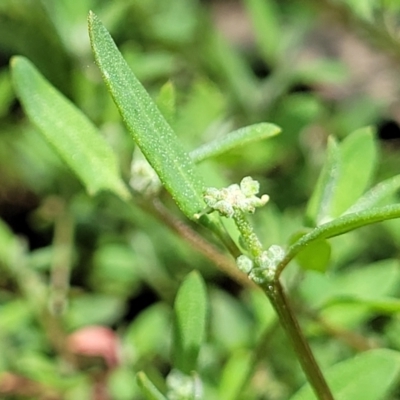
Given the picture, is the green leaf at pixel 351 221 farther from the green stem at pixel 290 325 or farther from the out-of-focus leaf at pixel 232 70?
the out-of-focus leaf at pixel 232 70

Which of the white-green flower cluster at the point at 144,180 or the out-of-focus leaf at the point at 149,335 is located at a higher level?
the white-green flower cluster at the point at 144,180

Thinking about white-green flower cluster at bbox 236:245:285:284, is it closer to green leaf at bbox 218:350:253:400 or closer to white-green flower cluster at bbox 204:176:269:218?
white-green flower cluster at bbox 204:176:269:218

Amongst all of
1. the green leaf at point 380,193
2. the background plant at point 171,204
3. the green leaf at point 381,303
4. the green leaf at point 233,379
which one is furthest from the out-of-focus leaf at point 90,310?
the green leaf at point 380,193

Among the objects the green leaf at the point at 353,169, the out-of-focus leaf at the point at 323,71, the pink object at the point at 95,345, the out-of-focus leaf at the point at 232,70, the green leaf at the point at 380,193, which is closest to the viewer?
the green leaf at the point at 380,193

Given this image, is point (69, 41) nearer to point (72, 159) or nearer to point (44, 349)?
point (44, 349)

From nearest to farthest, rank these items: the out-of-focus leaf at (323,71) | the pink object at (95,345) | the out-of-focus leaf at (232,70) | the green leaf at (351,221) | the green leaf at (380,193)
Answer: the green leaf at (351,221) < the green leaf at (380,193) < the pink object at (95,345) < the out-of-focus leaf at (323,71) < the out-of-focus leaf at (232,70)

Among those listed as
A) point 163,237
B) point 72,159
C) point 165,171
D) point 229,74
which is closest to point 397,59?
point 229,74
